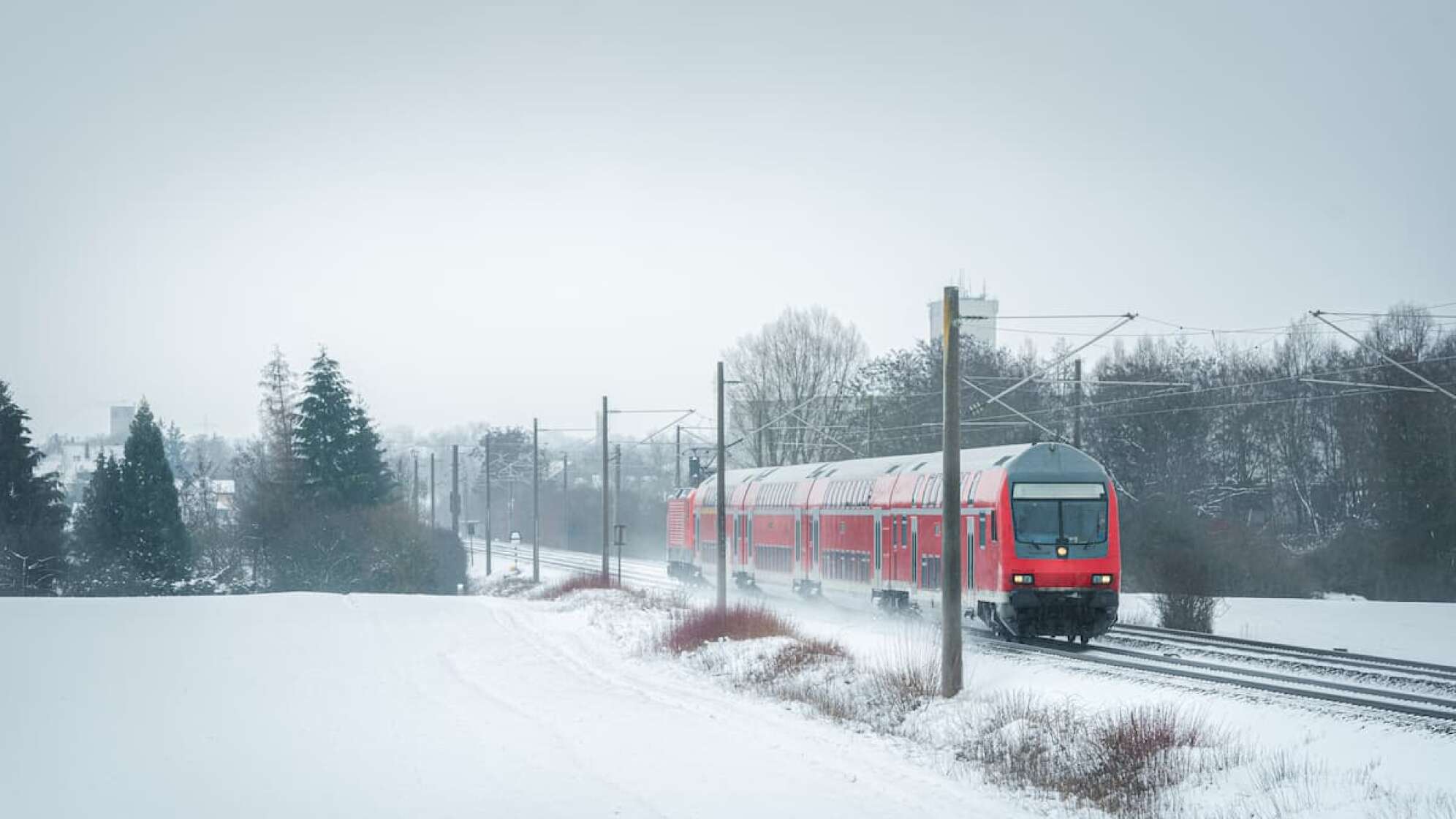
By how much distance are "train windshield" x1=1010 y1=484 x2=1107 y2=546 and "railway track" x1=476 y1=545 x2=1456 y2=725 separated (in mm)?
2010

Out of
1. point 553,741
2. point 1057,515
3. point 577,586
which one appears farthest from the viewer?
point 577,586

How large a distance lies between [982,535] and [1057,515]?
1.70m

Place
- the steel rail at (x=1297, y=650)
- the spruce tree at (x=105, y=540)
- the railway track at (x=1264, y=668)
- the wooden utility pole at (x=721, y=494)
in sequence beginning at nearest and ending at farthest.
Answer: the railway track at (x=1264, y=668), the steel rail at (x=1297, y=650), the wooden utility pole at (x=721, y=494), the spruce tree at (x=105, y=540)

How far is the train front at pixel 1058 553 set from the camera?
80.2 feet

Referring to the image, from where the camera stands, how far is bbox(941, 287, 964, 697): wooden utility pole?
18.9 metres

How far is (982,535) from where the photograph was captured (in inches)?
1019

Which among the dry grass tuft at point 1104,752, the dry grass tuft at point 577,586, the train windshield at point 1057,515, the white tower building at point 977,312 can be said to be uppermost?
the white tower building at point 977,312

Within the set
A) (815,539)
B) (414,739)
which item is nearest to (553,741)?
(414,739)

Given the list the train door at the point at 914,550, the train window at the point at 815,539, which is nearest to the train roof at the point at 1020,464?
the train door at the point at 914,550

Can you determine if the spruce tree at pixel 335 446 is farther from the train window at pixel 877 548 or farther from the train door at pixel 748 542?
the train window at pixel 877 548

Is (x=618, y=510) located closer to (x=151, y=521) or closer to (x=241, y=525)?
(x=241, y=525)

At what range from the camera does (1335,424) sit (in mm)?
56438

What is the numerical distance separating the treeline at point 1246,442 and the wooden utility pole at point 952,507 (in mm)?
13628

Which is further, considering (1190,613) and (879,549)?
(879,549)
